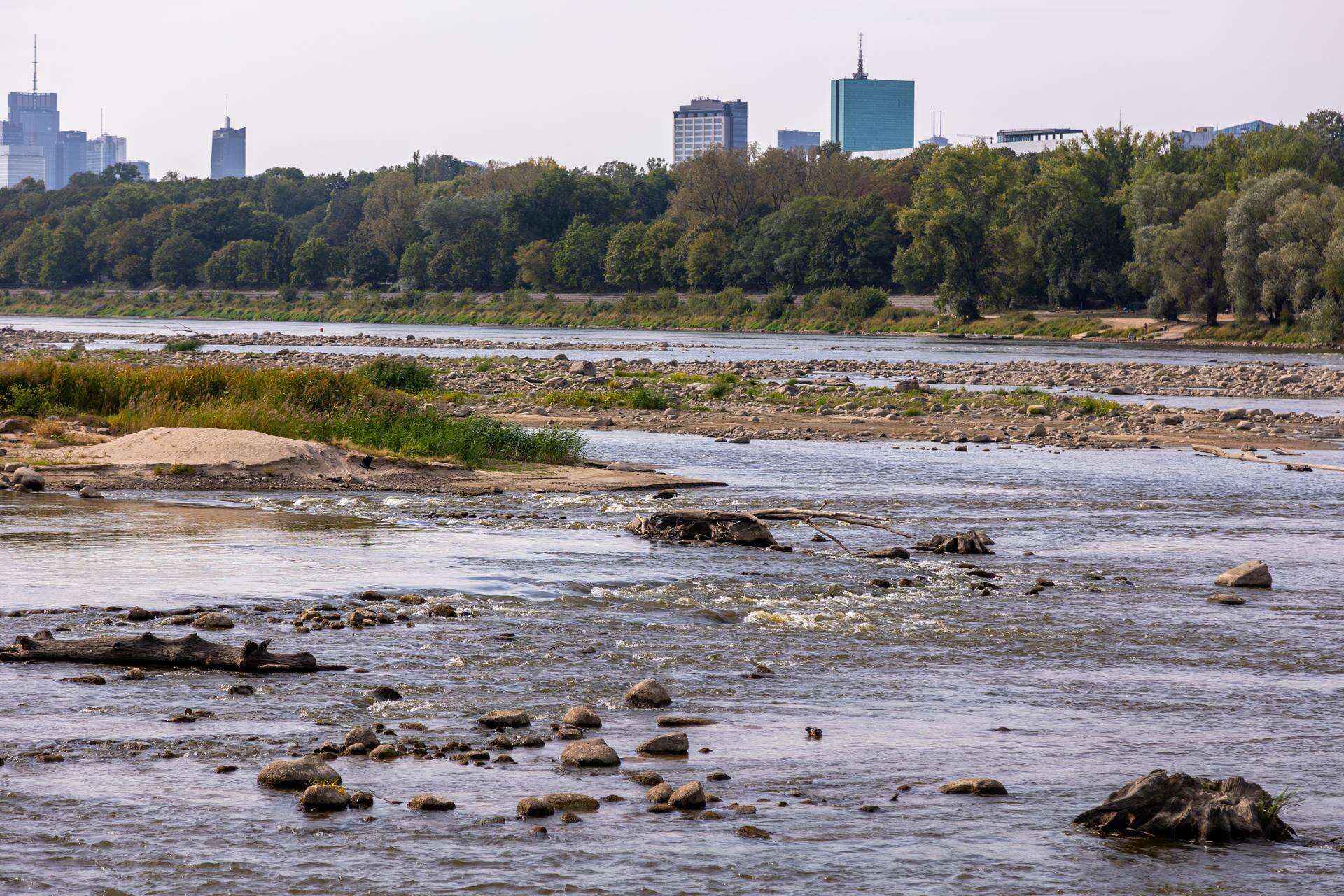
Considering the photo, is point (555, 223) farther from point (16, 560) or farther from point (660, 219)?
point (16, 560)

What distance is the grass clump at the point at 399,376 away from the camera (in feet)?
121

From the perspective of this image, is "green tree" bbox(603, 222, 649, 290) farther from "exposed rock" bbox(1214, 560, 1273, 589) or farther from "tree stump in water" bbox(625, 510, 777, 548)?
"exposed rock" bbox(1214, 560, 1273, 589)

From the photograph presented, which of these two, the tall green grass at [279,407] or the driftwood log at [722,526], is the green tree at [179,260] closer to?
the tall green grass at [279,407]

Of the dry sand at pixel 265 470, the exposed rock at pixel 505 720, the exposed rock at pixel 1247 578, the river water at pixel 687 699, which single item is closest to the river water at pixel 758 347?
the dry sand at pixel 265 470

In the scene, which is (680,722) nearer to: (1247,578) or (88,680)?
(88,680)

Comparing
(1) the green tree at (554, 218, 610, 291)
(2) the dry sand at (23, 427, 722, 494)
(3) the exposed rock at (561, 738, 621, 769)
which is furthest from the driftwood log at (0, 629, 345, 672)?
(1) the green tree at (554, 218, 610, 291)

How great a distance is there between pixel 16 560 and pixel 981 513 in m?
12.8

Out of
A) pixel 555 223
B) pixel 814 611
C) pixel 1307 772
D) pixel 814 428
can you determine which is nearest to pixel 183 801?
pixel 1307 772

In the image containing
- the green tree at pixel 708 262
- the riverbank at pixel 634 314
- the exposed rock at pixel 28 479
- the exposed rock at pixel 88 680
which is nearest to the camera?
the exposed rock at pixel 88 680

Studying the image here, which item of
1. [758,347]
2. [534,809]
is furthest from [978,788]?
[758,347]

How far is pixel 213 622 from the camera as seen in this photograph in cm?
1257

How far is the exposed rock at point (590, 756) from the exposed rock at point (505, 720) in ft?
2.51

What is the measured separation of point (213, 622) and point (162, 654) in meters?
1.60

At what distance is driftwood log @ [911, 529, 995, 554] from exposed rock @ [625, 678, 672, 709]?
8.24 m
